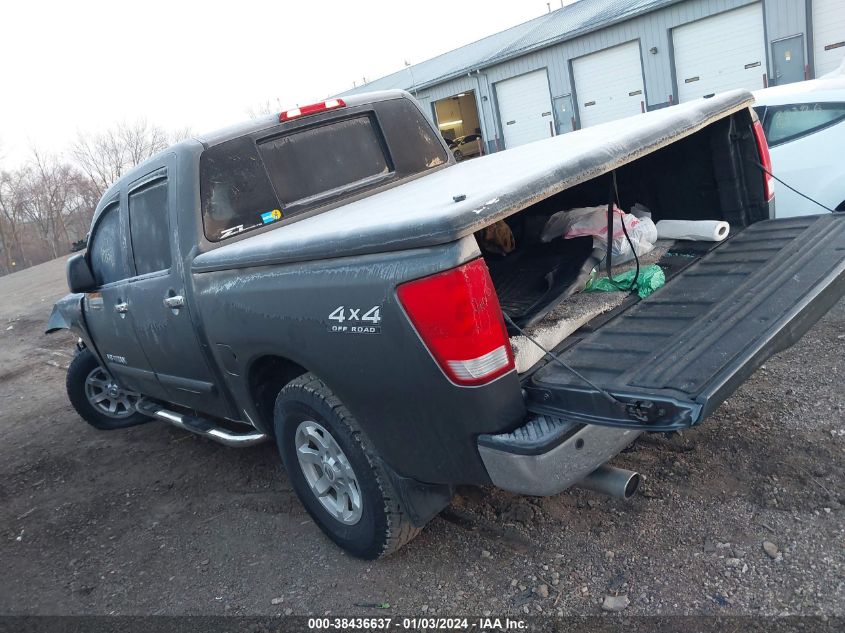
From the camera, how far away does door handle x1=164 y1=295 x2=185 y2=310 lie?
12.0ft

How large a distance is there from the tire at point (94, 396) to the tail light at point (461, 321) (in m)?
4.35

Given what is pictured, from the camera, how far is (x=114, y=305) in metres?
4.57

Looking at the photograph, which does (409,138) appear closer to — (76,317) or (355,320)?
(355,320)

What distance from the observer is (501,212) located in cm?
227

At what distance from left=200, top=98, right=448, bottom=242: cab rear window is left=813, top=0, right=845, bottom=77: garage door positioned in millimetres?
14646

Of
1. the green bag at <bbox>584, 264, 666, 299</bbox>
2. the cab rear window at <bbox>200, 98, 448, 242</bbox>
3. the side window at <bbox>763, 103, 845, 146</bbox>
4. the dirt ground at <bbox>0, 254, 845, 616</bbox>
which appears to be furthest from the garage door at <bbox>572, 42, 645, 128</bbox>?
the green bag at <bbox>584, 264, 666, 299</bbox>

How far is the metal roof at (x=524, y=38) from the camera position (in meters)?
20.1

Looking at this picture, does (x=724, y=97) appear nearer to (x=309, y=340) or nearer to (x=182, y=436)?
(x=309, y=340)

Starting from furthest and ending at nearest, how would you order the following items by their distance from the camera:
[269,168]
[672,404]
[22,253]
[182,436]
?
[22,253], [182,436], [269,168], [672,404]

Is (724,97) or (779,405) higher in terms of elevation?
(724,97)

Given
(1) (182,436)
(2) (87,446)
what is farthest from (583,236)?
(2) (87,446)

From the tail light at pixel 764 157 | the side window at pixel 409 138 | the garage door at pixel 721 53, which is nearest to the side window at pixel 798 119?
the tail light at pixel 764 157

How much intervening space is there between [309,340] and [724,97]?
2282mm

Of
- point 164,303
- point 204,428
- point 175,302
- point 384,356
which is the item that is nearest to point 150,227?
point 164,303
